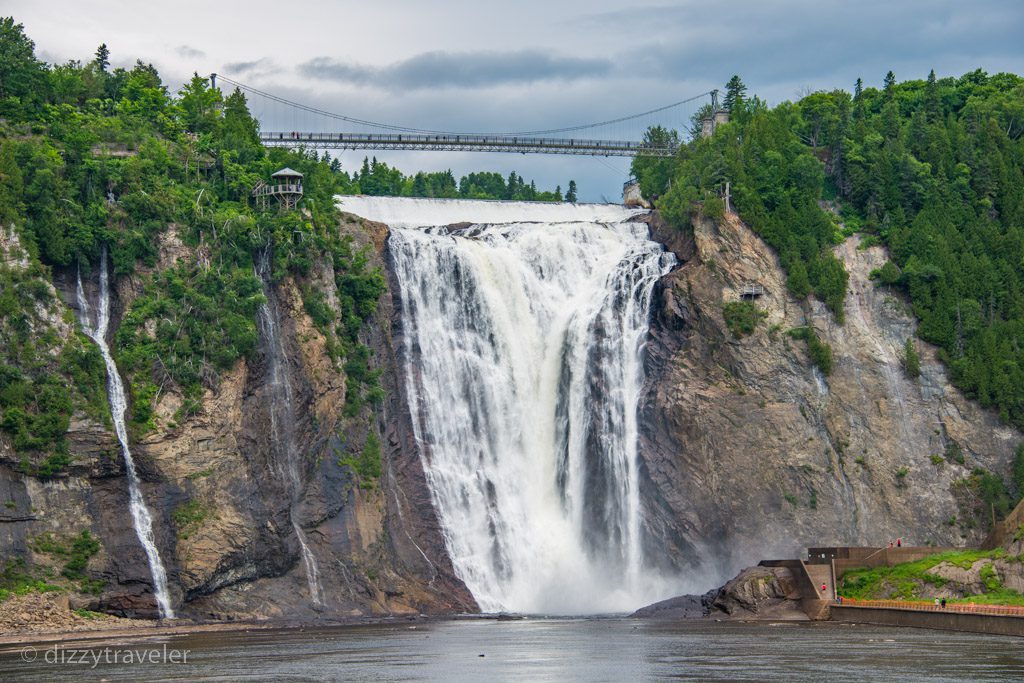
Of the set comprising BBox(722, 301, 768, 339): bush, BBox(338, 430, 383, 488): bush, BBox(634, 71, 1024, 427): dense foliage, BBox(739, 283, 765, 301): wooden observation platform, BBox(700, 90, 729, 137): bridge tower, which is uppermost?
BBox(700, 90, 729, 137): bridge tower

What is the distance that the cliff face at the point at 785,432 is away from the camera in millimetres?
99250

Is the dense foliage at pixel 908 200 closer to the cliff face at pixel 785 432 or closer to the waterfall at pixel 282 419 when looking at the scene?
the cliff face at pixel 785 432

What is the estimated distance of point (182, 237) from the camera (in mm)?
96438

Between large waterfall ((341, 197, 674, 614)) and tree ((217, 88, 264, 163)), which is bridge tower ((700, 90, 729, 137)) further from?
tree ((217, 88, 264, 163))

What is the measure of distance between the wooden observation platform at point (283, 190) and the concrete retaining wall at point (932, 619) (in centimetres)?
4319

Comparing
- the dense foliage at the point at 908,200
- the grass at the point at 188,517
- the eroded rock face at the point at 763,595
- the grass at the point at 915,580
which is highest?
the dense foliage at the point at 908,200

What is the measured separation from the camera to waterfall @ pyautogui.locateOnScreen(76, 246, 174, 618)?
84.1m

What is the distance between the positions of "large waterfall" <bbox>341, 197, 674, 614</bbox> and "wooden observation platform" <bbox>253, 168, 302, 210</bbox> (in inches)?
325

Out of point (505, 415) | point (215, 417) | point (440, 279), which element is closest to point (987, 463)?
point (505, 415)

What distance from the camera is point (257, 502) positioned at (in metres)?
89.2

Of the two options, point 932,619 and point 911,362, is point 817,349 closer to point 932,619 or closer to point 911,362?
point 911,362

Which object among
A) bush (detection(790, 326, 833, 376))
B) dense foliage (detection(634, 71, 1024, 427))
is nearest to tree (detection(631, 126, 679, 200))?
dense foliage (detection(634, 71, 1024, 427))

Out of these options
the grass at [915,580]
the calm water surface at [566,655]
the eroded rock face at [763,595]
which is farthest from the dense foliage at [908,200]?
the calm water surface at [566,655]

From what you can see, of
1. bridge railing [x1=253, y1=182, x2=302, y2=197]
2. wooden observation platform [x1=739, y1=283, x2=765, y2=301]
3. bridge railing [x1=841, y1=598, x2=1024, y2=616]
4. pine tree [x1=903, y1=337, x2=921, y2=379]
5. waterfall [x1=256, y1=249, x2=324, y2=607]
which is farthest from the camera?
wooden observation platform [x1=739, y1=283, x2=765, y2=301]
